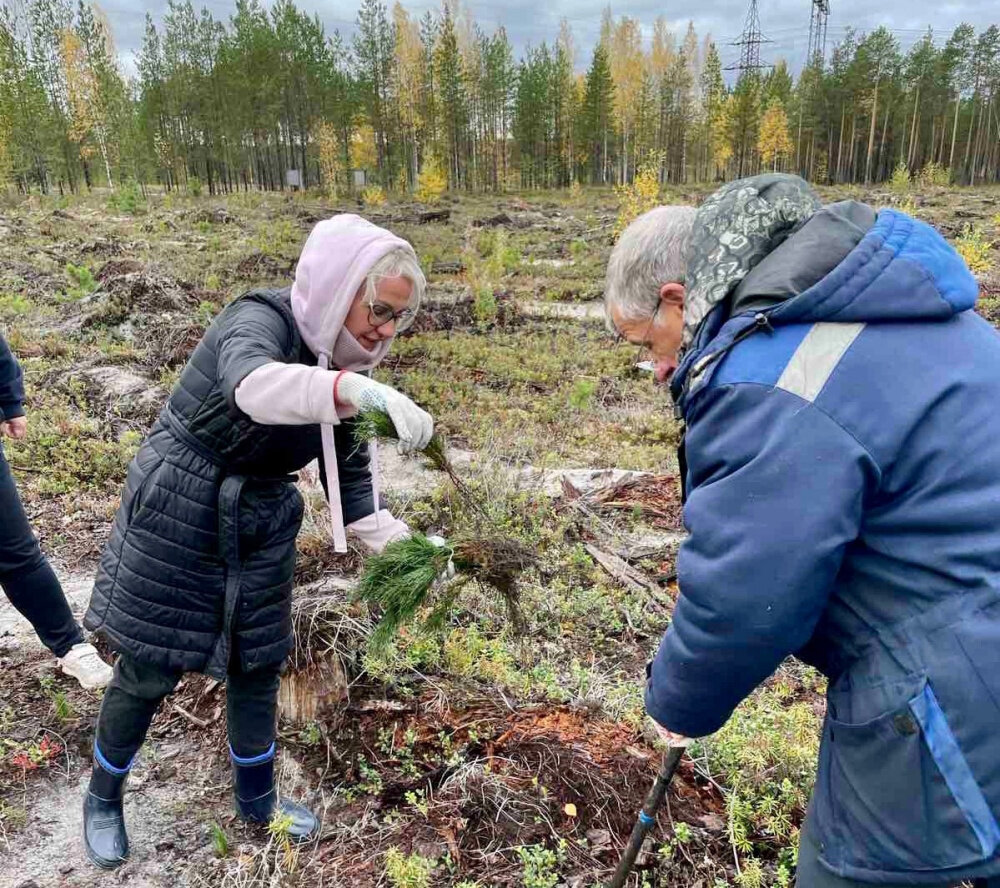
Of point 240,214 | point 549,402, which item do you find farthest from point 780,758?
point 240,214

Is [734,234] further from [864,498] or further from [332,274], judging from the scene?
[332,274]

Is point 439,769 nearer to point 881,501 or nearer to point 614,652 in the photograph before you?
point 614,652

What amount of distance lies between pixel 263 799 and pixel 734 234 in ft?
7.22

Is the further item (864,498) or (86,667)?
(86,667)

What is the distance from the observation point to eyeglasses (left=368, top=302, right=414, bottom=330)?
6.08 feet

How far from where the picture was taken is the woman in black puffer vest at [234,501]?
1.80 metres

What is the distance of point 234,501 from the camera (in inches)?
75.1

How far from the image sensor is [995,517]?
109cm

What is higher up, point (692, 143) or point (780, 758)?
point (692, 143)

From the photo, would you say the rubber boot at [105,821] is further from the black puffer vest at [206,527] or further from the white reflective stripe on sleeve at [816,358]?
the white reflective stripe on sleeve at [816,358]

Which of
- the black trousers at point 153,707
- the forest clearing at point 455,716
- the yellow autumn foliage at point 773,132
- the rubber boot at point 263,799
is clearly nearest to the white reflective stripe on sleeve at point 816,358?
the forest clearing at point 455,716

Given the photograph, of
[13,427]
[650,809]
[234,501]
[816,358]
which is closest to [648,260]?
[816,358]

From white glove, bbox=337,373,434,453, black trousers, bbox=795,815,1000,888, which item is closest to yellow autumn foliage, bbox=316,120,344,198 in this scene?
white glove, bbox=337,373,434,453

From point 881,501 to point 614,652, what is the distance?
97.8 inches
